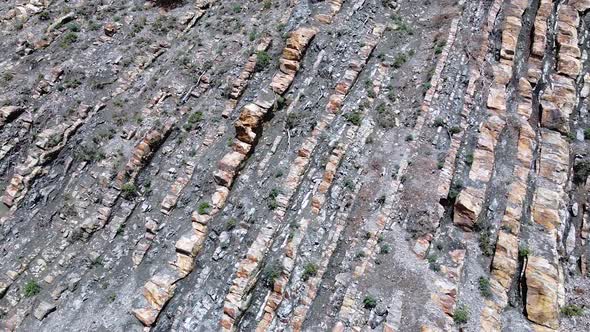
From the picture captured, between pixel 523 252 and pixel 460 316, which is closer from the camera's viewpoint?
pixel 460 316

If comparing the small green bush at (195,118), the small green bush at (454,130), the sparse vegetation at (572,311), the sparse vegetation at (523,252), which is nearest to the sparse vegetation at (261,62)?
the small green bush at (195,118)

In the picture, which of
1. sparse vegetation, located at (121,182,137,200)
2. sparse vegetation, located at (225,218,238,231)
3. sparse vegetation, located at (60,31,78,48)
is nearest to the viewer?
sparse vegetation, located at (225,218,238,231)

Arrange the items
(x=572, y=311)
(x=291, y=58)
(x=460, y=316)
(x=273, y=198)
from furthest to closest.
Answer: (x=291, y=58), (x=273, y=198), (x=572, y=311), (x=460, y=316)

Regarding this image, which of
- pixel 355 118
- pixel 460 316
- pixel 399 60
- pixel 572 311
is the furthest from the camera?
pixel 399 60

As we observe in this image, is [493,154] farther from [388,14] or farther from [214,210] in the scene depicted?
[214,210]

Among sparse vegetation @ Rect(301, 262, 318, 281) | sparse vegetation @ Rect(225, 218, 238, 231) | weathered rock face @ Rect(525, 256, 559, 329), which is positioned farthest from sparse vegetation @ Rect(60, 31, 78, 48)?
weathered rock face @ Rect(525, 256, 559, 329)

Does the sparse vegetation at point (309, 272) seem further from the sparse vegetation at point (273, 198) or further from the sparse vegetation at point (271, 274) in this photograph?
the sparse vegetation at point (273, 198)

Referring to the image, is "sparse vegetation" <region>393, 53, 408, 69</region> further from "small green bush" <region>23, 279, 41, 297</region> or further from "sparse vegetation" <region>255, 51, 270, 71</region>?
"small green bush" <region>23, 279, 41, 297</region>

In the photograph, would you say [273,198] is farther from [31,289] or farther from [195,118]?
[31,289]

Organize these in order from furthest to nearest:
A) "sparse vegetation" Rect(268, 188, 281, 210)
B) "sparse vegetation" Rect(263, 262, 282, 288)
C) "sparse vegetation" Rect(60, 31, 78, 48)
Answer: "sparse vegetation" Rect(60, 31, 78, 48) → "sparse vegetation" Rect(268, 188, 281, 210) → "sparse vegetation" Rect(263, 262, 282, 288)

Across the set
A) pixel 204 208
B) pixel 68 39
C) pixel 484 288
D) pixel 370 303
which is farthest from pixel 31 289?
pixel 484 288
